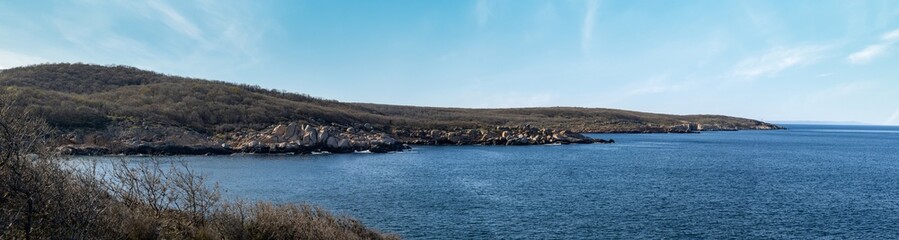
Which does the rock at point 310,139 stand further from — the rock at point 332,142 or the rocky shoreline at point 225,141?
the rock at point 332,142

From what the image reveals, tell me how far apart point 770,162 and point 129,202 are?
230ft

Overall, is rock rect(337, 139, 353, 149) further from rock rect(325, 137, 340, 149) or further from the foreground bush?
the foreground bush

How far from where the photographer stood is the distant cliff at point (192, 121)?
249 ft

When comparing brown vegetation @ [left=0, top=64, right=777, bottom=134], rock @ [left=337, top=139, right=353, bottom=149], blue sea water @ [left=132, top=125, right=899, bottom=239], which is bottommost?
blue sea water @ [left=132, top=125, right=899, bottom=239]

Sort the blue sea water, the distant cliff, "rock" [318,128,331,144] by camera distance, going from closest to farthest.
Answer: the blue sea water
the distant cliff
"rock" [318,128,331,144]

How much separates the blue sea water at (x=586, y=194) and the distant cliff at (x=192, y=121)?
40.0 feet

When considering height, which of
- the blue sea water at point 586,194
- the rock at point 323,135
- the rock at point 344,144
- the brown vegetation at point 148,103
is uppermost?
the brown vegetation at point 148,103

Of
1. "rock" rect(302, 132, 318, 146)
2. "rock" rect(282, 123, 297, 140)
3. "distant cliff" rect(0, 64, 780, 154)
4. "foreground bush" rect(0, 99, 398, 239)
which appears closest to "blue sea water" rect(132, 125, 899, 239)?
"foreground bush" rect(0, 99, 398, 239)

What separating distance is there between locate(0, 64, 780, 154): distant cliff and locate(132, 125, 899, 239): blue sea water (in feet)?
40.0

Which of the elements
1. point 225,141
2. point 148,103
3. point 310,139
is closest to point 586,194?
point 310,139

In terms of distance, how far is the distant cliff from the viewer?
75938 mm

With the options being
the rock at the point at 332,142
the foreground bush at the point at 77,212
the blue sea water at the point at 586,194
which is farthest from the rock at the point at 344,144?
the foreground bush at the point at 77,212

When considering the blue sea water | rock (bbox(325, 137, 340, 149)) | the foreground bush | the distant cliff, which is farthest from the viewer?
rock (bbox(325, 137, 340, 149))

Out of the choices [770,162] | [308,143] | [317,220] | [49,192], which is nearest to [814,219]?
[317,220]
